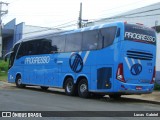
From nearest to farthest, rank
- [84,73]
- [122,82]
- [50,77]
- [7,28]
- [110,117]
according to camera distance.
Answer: [110,117] → [122,82] → [84,73] → [50,77] → [7,28]

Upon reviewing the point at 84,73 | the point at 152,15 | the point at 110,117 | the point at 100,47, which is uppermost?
the point at 152,15

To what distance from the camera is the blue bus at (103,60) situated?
18.6 m

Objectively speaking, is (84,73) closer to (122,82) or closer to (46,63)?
(122,82)

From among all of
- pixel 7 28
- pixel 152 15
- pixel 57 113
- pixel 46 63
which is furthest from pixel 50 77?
pixel 7 28

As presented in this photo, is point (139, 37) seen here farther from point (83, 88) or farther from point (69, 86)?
point (69, 86)

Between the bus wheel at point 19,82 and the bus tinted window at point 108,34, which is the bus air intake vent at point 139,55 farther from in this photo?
the bus wheel at point 19,82

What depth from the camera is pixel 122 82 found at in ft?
60.7

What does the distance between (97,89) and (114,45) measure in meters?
2.43

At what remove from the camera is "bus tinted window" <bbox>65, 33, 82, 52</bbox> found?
69.5ft

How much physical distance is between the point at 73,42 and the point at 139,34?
4171mm

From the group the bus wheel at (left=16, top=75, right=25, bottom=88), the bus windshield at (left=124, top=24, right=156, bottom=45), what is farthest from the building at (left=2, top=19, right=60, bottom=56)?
the bus windshield at (left=124, top=24, right=156, bottom=45)

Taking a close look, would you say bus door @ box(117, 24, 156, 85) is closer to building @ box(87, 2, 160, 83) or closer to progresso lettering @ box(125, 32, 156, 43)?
progresso lettering @ box(125, 32, 156, 43)

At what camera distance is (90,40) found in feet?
66.6

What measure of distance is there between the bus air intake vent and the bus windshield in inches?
23.1
